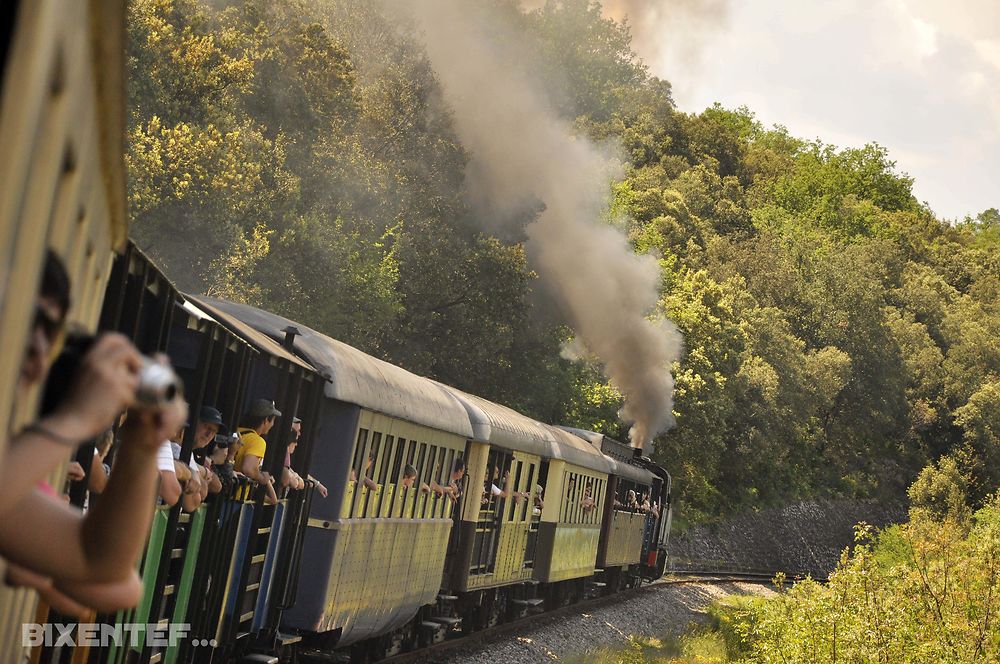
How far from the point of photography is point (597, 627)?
81.8 feet

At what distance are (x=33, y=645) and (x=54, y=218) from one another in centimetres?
344

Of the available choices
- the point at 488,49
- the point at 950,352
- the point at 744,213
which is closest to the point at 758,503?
the point at 950,352

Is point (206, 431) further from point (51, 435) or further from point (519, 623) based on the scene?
point (519, 623)

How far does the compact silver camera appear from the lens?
6.59 feet

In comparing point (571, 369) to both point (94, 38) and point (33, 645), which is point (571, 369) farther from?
point (94, 38)

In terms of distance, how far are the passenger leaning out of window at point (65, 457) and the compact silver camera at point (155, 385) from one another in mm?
11

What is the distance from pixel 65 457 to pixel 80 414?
0.32m

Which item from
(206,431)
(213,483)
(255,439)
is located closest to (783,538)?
(255,439)

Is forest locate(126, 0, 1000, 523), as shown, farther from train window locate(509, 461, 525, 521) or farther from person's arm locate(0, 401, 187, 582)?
person's arm locate(0, 401, 187, 582)

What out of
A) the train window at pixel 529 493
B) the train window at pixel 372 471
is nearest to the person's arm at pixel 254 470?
the train window at pixel 372 471

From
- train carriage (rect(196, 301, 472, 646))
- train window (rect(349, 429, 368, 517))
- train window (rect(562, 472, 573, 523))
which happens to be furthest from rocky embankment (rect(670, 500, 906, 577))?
train window (rect(349, 429, 368, 517))

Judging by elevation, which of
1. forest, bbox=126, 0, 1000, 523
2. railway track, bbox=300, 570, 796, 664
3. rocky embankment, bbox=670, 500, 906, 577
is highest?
forest, bbox=126, 0, 1000, 523

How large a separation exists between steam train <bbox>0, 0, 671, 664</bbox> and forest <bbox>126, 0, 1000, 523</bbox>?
39.2ft

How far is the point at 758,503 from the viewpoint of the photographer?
63281 millimetres
